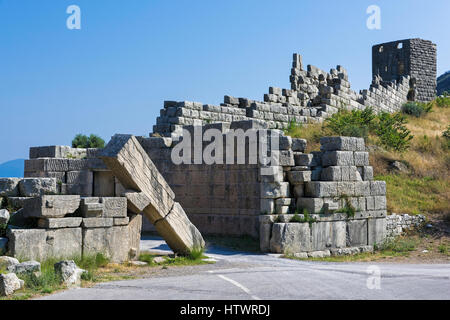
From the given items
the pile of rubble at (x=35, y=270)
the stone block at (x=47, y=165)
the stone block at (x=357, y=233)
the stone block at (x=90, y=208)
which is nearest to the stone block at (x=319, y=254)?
the stone block at (x=357, y=233)

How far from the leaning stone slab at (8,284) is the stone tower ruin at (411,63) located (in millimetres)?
34181

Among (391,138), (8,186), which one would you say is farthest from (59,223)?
(391,138)

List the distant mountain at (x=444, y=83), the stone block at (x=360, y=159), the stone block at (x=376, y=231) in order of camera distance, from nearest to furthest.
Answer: the stone block at (x=360, y=159)
the stone block at (x=376, y=231)
the distant mountain at (x=444, y=83)

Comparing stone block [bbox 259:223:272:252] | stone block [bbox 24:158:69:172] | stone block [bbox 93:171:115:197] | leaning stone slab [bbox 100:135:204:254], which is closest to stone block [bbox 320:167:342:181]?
stone block [bbox 259:223:272:252]

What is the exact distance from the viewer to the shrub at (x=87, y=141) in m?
29.0

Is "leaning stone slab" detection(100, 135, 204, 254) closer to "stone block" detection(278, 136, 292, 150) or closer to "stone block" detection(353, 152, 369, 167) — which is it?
"stone block" detection(278, 136, 292, 150)

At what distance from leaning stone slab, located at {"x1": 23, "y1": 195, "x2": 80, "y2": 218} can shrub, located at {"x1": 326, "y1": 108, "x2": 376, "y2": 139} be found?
1229cm

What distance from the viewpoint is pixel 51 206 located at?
915 cm

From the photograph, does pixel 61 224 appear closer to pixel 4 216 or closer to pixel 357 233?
pixel 4 216

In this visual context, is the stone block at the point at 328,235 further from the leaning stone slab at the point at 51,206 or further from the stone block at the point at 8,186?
the stone block at the point at 8,186

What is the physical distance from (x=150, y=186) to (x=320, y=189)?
4.88 metres

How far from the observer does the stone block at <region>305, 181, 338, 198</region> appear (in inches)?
527
